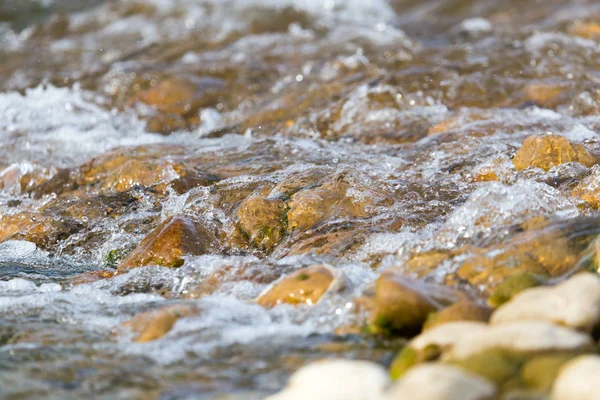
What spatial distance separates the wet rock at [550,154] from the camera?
14.1 ft

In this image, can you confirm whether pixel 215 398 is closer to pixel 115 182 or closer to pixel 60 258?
pixel 60 258

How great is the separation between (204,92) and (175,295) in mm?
4029

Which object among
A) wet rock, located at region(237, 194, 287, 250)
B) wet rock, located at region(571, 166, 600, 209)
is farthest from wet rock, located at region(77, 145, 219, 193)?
wet rock, located at region(571, 166, 600, 209)

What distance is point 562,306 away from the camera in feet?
7.98

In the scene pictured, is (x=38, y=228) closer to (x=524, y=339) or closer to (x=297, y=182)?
(x=297, y=182)

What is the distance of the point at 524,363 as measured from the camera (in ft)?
7.25

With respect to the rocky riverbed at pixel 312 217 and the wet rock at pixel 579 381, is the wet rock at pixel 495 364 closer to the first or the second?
the rocky riverbed at pixel 312 217

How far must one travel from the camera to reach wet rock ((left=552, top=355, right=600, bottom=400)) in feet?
6.51

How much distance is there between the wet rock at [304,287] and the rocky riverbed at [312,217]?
0.5 inches

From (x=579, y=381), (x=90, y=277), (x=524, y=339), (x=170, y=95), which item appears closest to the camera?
(x=579, y=381)

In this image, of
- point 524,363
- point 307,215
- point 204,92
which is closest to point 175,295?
point 307,215

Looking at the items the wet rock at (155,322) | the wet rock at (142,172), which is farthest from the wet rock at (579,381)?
the wet rock at (142,172)

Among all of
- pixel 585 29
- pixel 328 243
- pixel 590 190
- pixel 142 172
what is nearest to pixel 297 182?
pixel 328 243

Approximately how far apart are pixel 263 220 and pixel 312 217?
249 mm
